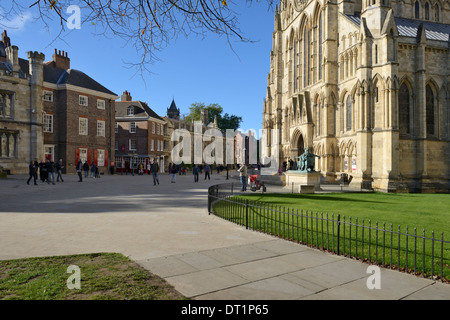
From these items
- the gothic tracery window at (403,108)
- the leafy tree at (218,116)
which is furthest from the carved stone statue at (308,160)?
the leafy tree at (218,116)

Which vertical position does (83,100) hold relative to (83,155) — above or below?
above

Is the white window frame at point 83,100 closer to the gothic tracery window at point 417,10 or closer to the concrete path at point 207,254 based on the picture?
the concrete path at point 207,254

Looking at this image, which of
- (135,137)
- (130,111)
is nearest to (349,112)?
(135,137)

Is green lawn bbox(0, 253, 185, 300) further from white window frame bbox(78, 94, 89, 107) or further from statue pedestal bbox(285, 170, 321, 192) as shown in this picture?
white window frame bbox(78, 94, 89, 107)

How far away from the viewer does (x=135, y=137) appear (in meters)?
47.6

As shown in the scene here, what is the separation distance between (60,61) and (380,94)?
3626 centimetres

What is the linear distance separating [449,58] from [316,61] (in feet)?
36.7

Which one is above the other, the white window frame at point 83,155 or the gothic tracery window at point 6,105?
the gothic tracery window at point 6,105

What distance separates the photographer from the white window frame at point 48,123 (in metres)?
33.7

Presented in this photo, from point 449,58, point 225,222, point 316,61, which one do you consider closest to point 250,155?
point 316,61

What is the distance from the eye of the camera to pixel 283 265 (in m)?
5.04

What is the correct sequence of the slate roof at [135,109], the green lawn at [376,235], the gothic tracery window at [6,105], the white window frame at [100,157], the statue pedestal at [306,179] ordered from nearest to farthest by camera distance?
the green lawn at [376,235]
the statue pedestal at [306,179]
the gothic tracery window at [6,105]
the white window frame at [100,157]
the slate roof at [135,109]

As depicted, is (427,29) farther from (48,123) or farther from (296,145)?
(48,123)

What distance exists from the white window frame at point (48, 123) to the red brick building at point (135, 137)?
13.1m
